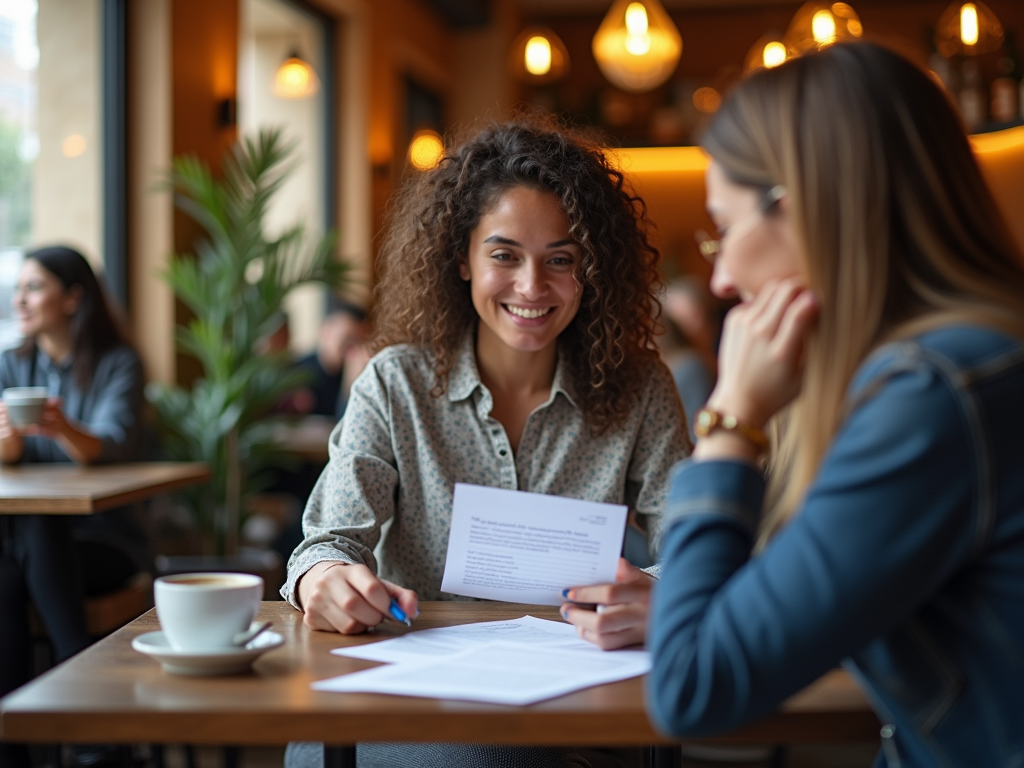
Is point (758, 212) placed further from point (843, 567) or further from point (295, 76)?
point (295, 76)

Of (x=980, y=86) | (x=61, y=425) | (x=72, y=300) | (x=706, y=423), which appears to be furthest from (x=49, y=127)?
(x=980, y=86)

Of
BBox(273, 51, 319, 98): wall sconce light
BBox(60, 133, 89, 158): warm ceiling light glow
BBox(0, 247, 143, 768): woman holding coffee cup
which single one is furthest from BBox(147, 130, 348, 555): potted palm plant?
BBox(273, 51, 319, 98): wall sconce light

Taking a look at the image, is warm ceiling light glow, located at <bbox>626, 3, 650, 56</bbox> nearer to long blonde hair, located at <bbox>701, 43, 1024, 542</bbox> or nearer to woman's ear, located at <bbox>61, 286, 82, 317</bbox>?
woman's ear, located at <bbox>61, 286, 82, 317</bbox>

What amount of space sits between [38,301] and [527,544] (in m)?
2.48

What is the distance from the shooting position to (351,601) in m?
1.34

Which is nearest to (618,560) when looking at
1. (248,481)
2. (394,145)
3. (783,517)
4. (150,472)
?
(783,517)

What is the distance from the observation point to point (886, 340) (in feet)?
3.25

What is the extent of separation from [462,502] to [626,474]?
48 cm

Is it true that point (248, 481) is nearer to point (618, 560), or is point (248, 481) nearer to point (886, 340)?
point (618, 560)

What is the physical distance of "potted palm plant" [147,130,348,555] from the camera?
4.17 meters

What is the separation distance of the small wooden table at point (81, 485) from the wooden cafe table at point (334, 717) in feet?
4.73

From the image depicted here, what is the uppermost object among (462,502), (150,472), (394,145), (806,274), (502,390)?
(394,145)

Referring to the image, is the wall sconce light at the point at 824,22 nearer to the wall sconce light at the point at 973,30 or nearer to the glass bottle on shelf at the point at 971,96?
the wall sconce light at the point at 973,30

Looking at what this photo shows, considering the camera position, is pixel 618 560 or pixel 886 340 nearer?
pixel 886 340
